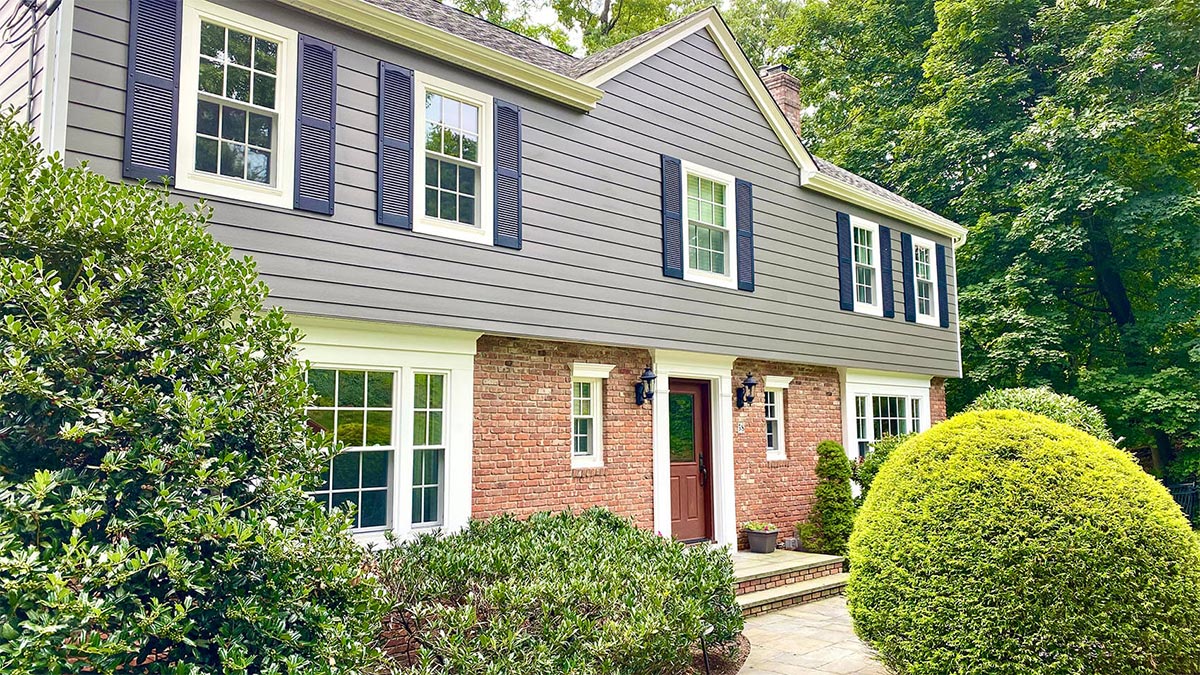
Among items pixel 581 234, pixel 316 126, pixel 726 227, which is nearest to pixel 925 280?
pixel 726 227

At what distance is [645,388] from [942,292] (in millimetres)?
7862

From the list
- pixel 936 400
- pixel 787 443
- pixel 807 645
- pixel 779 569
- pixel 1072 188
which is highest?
pixel 1072 188

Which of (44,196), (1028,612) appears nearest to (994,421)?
(1028,612)

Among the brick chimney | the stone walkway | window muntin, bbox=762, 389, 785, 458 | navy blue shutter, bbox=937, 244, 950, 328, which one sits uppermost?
the brick chimney

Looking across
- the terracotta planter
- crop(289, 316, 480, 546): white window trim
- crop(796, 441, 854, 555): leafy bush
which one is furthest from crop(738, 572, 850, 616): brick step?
crop(289, 316, 480, 546): white window trim

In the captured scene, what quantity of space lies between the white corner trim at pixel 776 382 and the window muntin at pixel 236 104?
7440mm

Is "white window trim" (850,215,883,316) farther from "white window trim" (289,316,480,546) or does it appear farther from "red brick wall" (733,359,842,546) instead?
"white window trim" (289,316,480,546)

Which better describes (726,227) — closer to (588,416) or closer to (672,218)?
(672,218)

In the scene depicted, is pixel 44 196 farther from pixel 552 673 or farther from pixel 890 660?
pixel 890 660

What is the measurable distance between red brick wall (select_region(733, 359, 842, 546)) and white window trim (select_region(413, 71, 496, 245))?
479cm

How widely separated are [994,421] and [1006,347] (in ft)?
41.3

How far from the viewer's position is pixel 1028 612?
530 centimetres

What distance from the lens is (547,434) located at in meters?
8.79

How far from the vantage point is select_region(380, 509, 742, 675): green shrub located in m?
4.91
